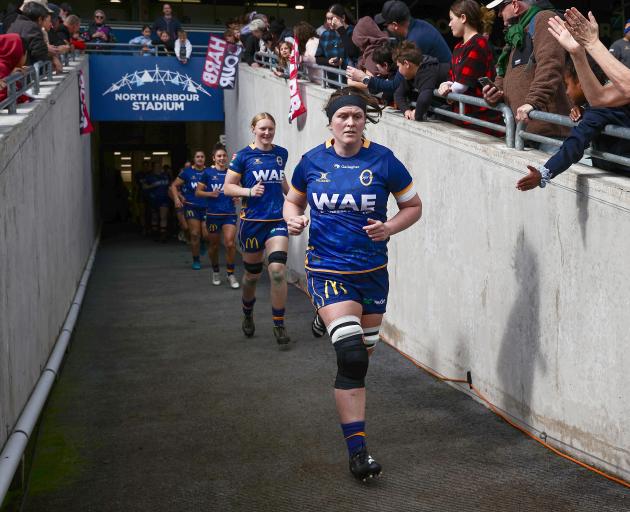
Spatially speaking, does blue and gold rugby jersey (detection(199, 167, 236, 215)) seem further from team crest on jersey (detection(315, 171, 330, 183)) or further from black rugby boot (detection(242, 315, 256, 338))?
team crest on jersey (detection(315, 171, 330, 183))

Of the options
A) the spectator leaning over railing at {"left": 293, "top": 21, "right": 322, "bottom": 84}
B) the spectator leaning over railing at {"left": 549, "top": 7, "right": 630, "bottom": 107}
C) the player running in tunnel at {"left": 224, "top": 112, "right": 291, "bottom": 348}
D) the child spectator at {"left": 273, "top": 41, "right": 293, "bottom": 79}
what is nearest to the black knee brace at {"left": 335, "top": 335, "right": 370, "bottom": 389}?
the spectator leaning over railing at {"left": 549, "top": 7, "right": 630, "bottom": 107}

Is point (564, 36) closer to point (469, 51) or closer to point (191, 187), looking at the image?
point (469, 51)

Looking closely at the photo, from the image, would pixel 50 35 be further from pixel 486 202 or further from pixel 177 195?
pixel 486 202

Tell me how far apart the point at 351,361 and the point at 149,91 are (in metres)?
18.7

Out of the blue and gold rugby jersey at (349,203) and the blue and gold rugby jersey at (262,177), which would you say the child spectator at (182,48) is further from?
the blue and gold rugby jersey at (349,203)

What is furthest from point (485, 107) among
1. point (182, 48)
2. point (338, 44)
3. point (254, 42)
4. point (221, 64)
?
point (182, 48)

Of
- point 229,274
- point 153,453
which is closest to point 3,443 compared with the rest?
point 153,453

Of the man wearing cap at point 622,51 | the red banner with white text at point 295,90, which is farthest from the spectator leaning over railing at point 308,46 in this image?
the man wearing cap at point 622,51

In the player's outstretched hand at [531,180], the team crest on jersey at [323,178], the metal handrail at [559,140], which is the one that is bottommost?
the team crest on jersey at [323,178]

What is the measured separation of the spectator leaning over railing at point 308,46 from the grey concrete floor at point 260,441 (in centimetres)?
522

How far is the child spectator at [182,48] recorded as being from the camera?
22.7 m

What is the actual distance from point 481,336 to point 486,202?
103 centimetres

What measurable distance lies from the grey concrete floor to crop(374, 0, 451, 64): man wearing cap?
3.05m

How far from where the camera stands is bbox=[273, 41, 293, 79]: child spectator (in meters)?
14.7
